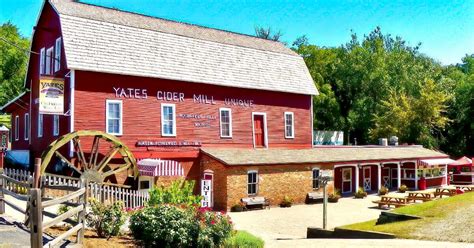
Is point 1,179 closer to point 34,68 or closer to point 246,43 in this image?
point 34,68

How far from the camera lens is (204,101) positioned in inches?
1148

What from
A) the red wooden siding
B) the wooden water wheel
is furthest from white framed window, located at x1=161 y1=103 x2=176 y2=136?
the wooden water wheel

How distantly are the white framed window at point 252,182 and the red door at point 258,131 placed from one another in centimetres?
460

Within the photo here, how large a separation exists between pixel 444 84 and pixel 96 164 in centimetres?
4342

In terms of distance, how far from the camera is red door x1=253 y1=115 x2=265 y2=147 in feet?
105

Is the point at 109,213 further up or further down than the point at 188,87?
further down

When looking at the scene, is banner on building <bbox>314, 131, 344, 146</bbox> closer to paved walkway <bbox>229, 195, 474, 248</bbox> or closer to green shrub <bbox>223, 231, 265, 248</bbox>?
paved walkway <bbox>229, 195, 474, 248</bbox>

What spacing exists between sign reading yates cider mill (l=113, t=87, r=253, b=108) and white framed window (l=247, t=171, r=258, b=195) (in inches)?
201

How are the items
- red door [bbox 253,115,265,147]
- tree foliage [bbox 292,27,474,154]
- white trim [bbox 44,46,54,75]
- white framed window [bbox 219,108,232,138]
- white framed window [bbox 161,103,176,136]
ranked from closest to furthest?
white trim [bbox 44,46,54,75]
white framed window [bbox 161,103,176,136]
white framed window [bbox 219,108,232,138]
red door [bbox 253,115,265,147]
tree foliage [bbox 292,27,474,154]

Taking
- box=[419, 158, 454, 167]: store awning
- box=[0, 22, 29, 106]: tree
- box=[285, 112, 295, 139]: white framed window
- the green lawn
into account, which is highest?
box=[0, 22, 29, 106]: tree

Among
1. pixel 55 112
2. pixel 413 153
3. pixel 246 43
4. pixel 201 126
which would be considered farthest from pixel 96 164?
pixel 413 153

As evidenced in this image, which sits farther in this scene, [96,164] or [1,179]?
[96,164]

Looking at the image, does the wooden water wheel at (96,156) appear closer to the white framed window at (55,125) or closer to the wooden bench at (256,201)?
the white framed window at (55,125)

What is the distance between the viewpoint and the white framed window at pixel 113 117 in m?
25.0
